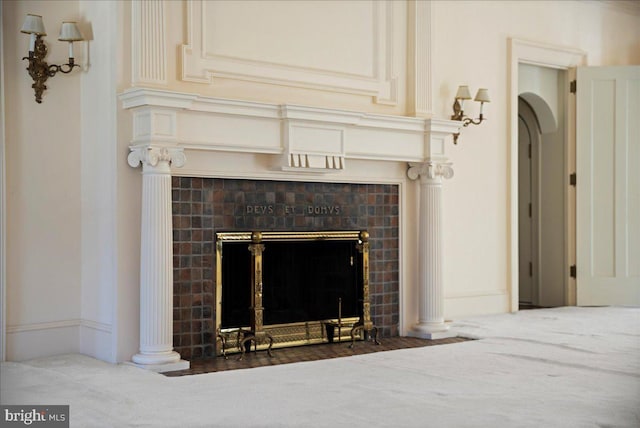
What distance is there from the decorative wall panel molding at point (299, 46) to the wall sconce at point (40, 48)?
790 mm

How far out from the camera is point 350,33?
695 cm

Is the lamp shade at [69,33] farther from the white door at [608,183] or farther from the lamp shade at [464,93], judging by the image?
the white door at [608,183]

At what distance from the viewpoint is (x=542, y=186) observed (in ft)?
31.7

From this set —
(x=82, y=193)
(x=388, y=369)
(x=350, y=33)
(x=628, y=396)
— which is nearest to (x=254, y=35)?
(x=350, y=33)

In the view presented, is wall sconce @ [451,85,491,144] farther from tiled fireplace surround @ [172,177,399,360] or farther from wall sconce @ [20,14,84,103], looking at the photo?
wall sconce @ [20,14,84,103]

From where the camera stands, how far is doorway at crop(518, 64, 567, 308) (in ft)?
30.9

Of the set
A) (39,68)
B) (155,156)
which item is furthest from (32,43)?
(155,156)

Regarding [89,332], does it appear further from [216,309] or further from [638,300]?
[638,300]

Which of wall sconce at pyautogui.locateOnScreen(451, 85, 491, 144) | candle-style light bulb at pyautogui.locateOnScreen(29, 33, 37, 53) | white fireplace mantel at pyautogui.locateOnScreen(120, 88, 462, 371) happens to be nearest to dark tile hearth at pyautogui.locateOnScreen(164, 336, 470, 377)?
white fireplace mantel at pyautogui.locateOnScreen(120, 88, 462, 371)

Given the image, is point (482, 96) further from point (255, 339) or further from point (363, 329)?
point (255, 339)

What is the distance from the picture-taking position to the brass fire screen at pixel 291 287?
625 centimetres

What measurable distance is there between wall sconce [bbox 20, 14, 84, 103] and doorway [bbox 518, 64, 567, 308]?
5.15 meters

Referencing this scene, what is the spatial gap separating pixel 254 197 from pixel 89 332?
5.15 feet

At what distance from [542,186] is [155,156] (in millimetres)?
5440
